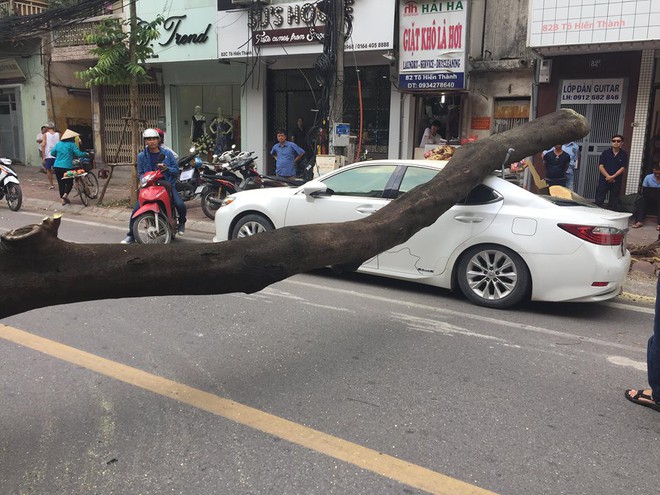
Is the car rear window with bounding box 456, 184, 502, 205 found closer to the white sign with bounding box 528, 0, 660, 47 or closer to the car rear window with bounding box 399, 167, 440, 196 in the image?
the car rear window with bounding box 399, 167, 440, 196

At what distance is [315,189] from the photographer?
663cm

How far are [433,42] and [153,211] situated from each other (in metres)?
7.68

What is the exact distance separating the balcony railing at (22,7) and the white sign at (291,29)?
9.55 m

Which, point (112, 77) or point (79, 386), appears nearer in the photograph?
point (79, 386)

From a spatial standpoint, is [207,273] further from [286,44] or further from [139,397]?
[286,44]

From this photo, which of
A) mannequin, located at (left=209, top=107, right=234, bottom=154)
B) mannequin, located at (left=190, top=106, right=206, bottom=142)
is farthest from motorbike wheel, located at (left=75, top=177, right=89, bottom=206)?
mannequin, located at (left=190, top=106, right=206, bottom=142)

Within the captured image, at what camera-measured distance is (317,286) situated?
6.57 metres

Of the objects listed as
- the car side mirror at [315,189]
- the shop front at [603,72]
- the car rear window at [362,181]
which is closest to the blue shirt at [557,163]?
the shop front at [603,72]

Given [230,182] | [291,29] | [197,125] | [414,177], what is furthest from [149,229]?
[197,125]

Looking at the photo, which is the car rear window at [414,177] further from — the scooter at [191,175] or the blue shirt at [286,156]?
the blue shirt at [286,156]

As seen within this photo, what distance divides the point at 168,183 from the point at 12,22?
1250 centimetres

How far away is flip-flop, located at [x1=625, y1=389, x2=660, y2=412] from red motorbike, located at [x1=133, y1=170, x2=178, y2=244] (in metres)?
6.48

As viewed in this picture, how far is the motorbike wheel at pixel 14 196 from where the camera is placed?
11.9 meters

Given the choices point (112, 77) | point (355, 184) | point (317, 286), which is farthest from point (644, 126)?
point (112, 77)
